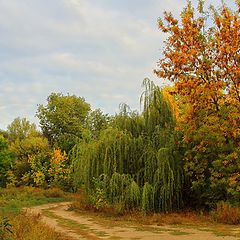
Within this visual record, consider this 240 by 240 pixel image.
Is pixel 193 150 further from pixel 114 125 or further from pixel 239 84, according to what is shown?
pixel 114 125

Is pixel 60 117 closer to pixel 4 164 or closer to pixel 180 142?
pixel 4 164

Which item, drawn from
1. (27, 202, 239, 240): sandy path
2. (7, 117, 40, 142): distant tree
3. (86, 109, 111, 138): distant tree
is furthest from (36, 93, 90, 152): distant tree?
(27, 202, 239, 240): sandy path

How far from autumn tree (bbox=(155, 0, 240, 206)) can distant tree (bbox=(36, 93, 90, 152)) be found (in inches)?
1674

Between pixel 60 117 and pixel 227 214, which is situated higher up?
pixel 60 117

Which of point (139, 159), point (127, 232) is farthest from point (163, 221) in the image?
point (139, 159)

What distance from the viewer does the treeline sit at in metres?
16.7

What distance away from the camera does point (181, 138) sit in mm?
19344

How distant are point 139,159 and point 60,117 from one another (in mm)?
42369

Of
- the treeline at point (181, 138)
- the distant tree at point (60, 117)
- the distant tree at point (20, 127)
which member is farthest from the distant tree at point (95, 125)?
the distant tree at point (20, 127)

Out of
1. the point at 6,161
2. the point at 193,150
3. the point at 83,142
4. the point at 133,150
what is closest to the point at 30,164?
the point at 6,161

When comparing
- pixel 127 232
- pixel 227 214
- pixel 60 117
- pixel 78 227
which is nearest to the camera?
pixel 127 232

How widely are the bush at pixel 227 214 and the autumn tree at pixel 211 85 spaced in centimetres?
86

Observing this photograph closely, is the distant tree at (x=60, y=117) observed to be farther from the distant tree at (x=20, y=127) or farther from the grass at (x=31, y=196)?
the grass at (x=31, y=196)

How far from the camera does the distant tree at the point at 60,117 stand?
6034cm
